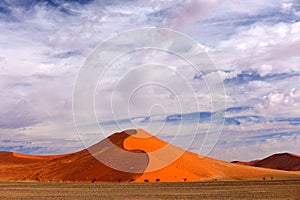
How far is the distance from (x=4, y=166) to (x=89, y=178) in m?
54.5

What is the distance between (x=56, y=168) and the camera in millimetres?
104812

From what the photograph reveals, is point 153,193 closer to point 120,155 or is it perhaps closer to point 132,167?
point 132,167

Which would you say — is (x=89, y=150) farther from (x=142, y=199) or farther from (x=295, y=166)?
(x=295, y=166)

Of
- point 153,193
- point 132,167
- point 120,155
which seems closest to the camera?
point 153,193

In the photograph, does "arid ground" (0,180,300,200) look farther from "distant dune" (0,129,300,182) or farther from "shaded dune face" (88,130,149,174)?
"shaded dune face" (88,130,149,174)

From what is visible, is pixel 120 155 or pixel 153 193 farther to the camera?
pixel 120 155

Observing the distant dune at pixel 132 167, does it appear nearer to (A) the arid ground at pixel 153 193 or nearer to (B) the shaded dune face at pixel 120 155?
(B) the shaded dune face at pixel 120 155

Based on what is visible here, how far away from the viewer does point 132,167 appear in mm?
91375

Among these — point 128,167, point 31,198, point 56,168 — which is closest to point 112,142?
point 56,168

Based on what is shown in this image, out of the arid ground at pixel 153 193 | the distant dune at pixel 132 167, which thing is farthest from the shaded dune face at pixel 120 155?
the arid ground at pixel 153 193

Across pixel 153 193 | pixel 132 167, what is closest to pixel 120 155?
pixel 132 167

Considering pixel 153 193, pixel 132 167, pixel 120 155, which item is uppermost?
pixel 153 193

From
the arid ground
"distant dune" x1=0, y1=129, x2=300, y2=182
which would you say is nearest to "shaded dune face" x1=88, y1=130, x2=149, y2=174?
"distant dune" x1=0, y1=129, x2=300, y2=182

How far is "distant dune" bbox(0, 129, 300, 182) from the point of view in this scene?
8881 centimetres
